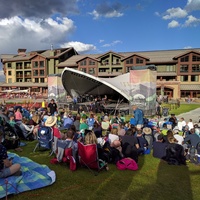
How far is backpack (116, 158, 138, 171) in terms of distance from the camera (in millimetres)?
5795

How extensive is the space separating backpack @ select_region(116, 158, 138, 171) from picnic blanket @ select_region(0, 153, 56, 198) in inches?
73.6

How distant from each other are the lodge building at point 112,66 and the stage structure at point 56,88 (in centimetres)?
2126

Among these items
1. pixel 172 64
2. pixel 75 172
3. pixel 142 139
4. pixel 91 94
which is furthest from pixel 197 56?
pixel 75 172

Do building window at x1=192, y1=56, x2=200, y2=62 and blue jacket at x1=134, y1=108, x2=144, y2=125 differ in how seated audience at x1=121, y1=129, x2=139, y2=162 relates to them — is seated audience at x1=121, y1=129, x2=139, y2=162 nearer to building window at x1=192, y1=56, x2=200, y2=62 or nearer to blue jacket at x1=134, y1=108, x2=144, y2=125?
blue jacket at x1=134, y1=108, x2=144, y2=125

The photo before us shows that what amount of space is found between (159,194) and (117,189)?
92 cm

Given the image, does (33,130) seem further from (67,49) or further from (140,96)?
(67,49)

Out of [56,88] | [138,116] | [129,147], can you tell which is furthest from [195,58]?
[129,147]

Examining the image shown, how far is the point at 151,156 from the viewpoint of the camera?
703 centimetres

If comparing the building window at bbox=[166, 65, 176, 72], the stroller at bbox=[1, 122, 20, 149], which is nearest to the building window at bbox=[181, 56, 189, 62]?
the building window at bbox=[166, 65, 176, 72]

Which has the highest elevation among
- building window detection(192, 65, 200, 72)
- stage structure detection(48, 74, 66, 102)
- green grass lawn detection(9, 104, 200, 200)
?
building window detection(192, 65, 200, 72)

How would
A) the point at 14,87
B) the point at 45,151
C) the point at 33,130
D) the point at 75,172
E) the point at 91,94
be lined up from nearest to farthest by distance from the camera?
1. the point at 75,172
2. the point at 45,151
3. the point at 33,130
4. the point at 91,94
5. the point at 14,87

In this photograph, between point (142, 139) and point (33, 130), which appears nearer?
point (142, 139)

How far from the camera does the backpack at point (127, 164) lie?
579 centimetres

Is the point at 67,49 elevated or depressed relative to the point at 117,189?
elevated
